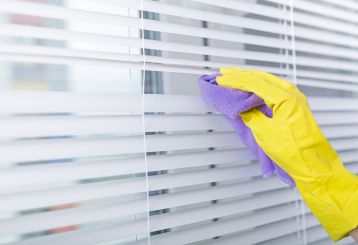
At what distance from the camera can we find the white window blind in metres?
0.53

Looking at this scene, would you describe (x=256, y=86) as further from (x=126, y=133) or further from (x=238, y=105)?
(x=126, y=133)

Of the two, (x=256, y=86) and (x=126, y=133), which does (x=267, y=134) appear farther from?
(x=126, y=133)

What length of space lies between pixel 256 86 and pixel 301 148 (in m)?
0.15

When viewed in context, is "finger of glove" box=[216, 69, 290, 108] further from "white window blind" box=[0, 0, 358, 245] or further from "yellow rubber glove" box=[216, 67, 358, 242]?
"white window blind" box=[0, 0, 358, 245]

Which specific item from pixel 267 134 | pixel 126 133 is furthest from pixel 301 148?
pixel 126 133

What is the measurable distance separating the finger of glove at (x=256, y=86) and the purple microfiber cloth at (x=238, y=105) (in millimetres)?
13

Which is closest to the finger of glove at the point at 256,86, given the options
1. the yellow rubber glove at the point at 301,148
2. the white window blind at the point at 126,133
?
the yellow rubber glove at the point at 301,148

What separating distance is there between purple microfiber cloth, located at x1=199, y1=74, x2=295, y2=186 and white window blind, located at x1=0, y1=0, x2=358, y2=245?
0.06 metres

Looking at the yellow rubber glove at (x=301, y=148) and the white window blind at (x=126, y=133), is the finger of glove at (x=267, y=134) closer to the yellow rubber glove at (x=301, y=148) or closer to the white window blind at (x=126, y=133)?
the yellow rubber glove at (x=301, y=148)

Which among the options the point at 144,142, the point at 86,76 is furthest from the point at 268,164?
the point at 86,76

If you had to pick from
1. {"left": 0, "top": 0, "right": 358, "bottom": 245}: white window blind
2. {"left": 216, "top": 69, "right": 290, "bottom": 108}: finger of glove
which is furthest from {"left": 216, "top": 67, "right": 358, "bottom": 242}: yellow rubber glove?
{"left": 0, "top": 0, "right": 358, "bottom": 245}: white window blind

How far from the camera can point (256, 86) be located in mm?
597

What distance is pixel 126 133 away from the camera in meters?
0.65

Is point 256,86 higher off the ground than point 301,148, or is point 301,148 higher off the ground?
point 256,86
